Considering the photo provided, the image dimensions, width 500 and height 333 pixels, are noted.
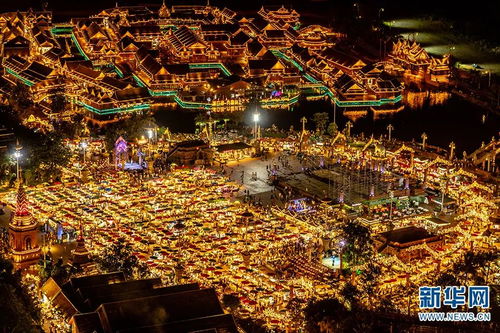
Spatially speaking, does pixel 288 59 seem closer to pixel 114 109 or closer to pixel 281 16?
pixel 281 16

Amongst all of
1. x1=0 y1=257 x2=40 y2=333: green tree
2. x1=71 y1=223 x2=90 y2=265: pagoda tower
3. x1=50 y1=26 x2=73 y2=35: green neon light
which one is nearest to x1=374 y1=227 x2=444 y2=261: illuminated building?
x1=71 y1=223 x2=90 y2=265: pagoda tower

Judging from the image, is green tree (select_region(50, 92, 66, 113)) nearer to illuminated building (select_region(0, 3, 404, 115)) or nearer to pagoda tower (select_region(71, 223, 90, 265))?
illuminated building (select_region(0, 3, 404, 115))

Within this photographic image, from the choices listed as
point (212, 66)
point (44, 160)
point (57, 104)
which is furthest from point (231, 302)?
point (212, 66)

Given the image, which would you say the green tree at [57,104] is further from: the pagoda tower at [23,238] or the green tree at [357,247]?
the green tree at [357,247]

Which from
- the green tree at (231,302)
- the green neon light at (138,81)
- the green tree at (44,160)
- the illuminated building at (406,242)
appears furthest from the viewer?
the green neon light at (138,81)

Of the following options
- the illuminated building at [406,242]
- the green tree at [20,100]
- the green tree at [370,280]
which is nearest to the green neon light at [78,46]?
the green tree at [20,100]
